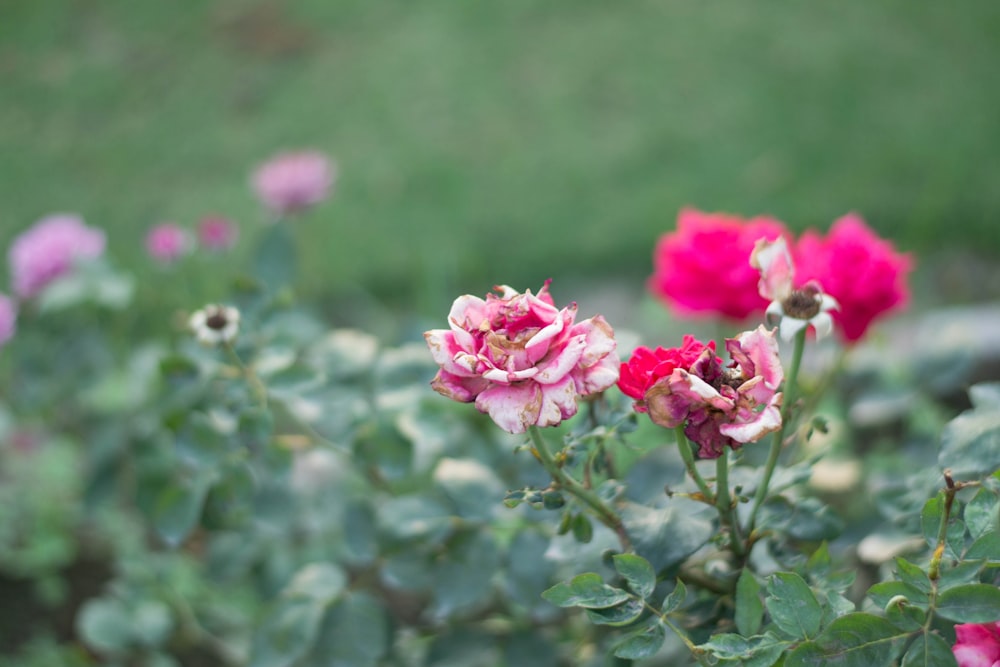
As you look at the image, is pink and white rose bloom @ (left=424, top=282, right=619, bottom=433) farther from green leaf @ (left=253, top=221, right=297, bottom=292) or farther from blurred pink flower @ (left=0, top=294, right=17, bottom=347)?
blurred pink flower @ (left=0, top=294, right=17, bottom=347)

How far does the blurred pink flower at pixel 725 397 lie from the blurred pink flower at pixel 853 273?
0.40m

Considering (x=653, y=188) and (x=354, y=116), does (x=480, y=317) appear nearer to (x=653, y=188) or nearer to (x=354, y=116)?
(x=653, y=188)

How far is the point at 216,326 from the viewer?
100cm

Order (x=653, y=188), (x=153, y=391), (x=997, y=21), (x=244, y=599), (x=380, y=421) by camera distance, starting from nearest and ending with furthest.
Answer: (x=380, y=421), (x=153, y=391), (x=244, y=599), (x=653, y=188), (x=997, y=21)

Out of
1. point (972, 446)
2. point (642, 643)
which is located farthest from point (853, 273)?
point (642, 643)

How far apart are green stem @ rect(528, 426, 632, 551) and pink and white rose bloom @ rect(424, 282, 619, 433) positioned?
0.03m

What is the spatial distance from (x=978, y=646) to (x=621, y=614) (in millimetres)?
247

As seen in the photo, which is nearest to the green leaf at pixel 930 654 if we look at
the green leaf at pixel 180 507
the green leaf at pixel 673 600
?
the green leaf at pixel 673 600

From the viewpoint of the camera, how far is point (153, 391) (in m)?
1.43

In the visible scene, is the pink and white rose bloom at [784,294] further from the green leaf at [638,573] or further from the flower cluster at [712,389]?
the green leaf at [638,573]

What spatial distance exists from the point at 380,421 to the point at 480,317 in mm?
483

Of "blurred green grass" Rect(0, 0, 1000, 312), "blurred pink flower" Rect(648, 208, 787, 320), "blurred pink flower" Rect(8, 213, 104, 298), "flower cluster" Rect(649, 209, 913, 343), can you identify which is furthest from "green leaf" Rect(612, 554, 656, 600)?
"blurred green grass" Rect(0, 0, 1000, 312)

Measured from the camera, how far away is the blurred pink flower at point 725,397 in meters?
0.65

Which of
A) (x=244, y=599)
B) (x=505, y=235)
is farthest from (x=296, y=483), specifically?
(x=505, y=235)
